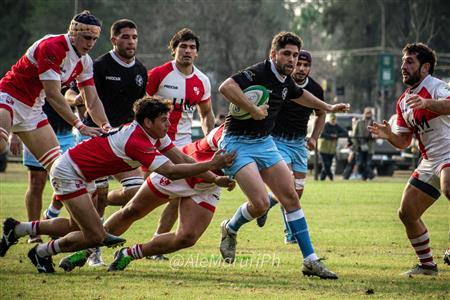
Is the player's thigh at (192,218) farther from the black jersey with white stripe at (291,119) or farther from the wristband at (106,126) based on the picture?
the black jersey with white stripe at (291,119)

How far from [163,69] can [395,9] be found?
5723cm

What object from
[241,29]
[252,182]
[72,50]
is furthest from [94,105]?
[241,29]

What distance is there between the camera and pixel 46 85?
1113 centimetres

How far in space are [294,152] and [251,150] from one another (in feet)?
12.2

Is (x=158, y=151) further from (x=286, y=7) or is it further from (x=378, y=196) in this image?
(x=286, y=7)

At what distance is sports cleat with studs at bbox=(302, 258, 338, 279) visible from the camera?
10248 mm

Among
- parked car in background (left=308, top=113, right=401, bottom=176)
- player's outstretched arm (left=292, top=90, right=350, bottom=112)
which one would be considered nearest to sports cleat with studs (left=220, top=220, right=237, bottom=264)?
player's outstretched arm (left=292, top=90, right=350, bottom=112)

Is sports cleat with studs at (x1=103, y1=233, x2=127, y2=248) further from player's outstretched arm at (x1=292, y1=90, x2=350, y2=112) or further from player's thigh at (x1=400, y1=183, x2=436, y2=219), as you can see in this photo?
player's thigh at (x1=400, y1=183, x2=436, y2=219)

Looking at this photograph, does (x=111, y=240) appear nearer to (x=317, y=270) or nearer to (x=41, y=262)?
(x=41, y=262)

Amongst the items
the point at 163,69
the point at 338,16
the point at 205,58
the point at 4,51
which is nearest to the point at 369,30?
the point at 338,16

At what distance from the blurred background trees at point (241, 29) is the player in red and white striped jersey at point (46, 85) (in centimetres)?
5050

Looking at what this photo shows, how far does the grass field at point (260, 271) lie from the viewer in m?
9.27

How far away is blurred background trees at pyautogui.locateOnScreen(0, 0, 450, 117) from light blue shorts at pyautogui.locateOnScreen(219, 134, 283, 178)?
168 feet

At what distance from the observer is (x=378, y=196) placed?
79.3 feet
